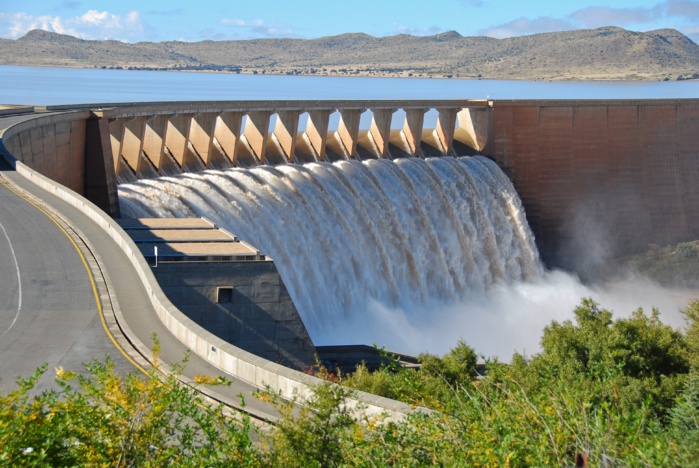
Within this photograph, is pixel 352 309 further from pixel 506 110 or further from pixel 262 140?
pixel 506 110

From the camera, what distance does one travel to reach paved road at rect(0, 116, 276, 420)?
13844mm

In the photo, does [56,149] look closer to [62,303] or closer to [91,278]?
[91,278]

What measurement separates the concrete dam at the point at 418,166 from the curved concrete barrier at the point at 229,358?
5.35ft

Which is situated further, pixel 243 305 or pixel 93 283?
pixel 243 305

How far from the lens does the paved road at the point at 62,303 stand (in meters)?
13.8

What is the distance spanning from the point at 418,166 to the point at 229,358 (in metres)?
25.2

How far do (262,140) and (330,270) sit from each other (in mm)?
6307

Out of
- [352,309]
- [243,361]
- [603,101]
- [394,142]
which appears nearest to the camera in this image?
[243,361]

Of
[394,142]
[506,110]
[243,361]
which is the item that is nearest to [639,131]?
[506,110]

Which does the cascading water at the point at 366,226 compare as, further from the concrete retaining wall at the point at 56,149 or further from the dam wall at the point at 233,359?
the dam wall at the point at 233,359

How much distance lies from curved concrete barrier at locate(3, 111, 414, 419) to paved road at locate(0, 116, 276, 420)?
6.0 inches

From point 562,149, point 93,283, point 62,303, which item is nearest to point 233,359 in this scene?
point 62,303

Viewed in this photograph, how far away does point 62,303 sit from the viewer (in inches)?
650

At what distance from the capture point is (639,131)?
1800 inches
